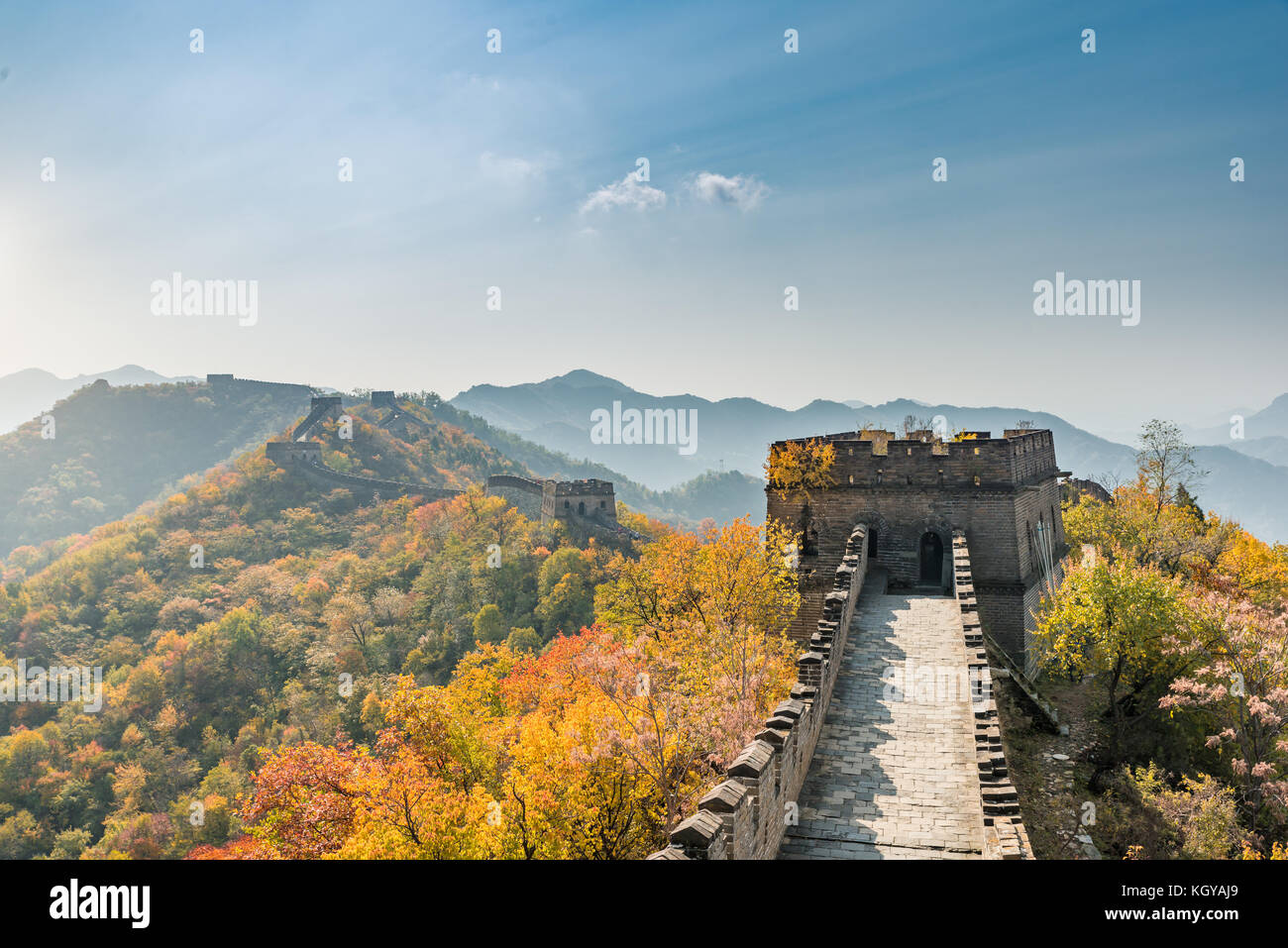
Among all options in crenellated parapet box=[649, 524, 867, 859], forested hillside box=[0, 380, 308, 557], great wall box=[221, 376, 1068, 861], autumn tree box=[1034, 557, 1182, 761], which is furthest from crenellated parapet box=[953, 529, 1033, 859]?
forested hillside box=[0, 380, 308, 557]

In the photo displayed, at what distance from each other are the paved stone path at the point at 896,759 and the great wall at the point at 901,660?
28 millimetres

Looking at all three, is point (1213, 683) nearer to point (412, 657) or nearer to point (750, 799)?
point (750, 799)

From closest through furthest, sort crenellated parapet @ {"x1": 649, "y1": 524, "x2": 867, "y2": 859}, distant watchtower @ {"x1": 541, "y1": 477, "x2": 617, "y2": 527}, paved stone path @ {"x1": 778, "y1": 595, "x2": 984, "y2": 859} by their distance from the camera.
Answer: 1. crenellated parapet @ {"x1": 649, "y1": 524, "x2": 867, "y2": 859}
2. paved stone path @ {"x1": 778, "y1": 595, "x2": 984, "y2": 859}
3. distant watchtower @ {"x1": 541, "y1": 477, "x2": 617, "y2": 527}

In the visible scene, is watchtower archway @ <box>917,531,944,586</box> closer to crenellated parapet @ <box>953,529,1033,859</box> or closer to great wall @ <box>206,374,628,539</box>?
crenellated parapet @ <box>953,529,1033,859</box>

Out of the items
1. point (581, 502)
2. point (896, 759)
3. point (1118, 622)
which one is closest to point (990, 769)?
point (896, 759)

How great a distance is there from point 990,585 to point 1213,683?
4.76m

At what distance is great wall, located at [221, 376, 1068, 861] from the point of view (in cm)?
922

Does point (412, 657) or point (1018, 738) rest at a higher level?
point (1018, 738)

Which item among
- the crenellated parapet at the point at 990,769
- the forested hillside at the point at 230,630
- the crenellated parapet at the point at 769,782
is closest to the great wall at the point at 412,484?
the forested hillside at the point at 230,630

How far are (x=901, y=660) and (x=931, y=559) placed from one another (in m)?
5.79

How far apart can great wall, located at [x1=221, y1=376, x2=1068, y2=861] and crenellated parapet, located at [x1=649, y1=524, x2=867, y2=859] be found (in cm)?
2

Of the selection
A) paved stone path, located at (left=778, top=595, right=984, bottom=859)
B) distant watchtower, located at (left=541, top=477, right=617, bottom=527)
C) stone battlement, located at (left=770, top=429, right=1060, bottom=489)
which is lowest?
paved stone path, located at (left=778, top=595, right=984, bottom=859)
